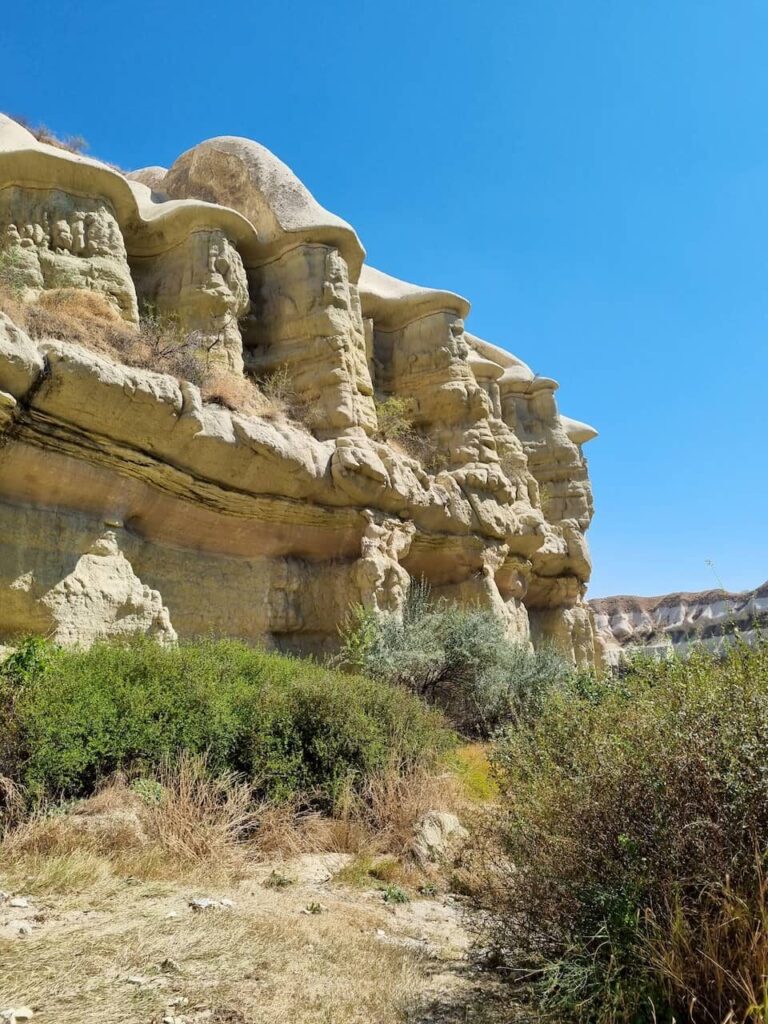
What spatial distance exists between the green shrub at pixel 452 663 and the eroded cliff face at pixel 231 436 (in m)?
0.79

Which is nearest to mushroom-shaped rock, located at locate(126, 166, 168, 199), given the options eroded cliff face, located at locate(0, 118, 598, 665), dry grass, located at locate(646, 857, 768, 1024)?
eroded cliff face, located at locate(0, 118, 598, 665)

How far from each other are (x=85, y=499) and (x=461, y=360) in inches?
407

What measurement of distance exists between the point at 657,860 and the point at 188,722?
432 centimetres

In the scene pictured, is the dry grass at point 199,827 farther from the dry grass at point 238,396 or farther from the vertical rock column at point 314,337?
the vertical rock column at point 314,337

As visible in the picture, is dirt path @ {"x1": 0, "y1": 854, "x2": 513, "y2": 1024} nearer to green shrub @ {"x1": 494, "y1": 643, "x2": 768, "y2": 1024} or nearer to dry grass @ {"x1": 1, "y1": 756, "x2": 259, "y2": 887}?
dry grass @ {"x1": 1, "y1": 756, "x2": 259, "y2": 887}

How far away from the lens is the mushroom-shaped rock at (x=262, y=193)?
14352mm

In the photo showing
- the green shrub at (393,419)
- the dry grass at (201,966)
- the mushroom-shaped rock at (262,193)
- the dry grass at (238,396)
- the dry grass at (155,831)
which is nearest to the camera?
the dry grass at (201,966)

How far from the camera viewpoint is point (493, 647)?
39.0ft

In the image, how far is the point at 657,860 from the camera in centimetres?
275

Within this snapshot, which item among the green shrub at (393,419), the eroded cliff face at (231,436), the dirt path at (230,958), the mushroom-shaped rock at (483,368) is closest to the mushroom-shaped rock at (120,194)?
the eroded cliff face at (231,436)

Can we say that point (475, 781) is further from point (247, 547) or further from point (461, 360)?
point (461, 360)

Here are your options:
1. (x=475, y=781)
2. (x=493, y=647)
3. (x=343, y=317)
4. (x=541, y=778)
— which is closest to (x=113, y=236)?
(x=343, y=317)

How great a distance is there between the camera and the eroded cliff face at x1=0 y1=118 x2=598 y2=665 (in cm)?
873

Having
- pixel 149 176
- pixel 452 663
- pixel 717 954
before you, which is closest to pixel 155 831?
pixel 717 954
